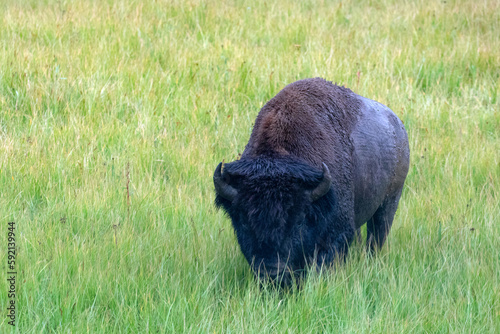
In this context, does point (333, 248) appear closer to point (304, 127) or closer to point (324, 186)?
point (324, 186)

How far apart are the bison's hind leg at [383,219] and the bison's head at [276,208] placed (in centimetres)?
144

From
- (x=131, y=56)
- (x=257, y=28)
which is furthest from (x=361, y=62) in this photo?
(x=131, y=56)

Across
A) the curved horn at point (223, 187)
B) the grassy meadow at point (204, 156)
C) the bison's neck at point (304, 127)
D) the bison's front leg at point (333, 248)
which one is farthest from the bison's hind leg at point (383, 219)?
the curved horn at point (223, 187)

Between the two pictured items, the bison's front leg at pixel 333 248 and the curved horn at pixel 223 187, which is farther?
the bison's front leg at pixel 333 248

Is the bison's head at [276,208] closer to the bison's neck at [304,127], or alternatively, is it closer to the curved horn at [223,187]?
the curved horn at [223,187]

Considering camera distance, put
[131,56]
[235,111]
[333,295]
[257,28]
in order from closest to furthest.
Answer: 1. [333,295]
2. [235,111]
3. [131,56]
4. [257,28]

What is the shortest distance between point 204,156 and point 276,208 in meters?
2.69

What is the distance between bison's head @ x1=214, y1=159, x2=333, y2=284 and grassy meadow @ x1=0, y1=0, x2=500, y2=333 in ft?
0.72

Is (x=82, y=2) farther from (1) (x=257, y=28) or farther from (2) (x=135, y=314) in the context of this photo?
(2) (x=135, y=314)

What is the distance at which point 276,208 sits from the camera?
3.50m

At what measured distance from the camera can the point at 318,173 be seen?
12.2ft

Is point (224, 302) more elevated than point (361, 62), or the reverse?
point (361, 62)

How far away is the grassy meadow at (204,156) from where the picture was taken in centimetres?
357

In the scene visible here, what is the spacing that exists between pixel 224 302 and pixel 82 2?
814 cm
